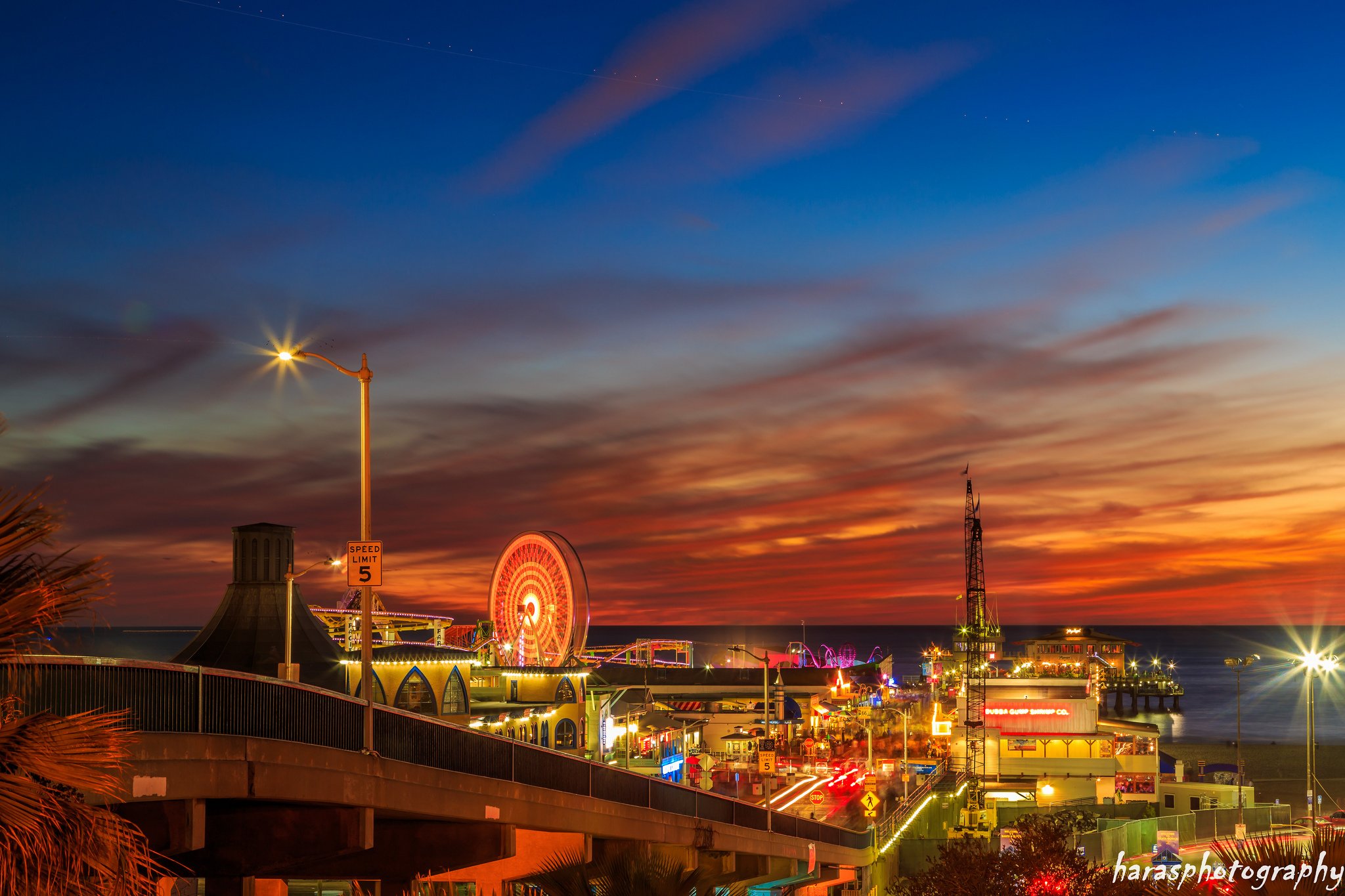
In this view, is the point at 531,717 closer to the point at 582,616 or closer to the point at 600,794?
the point at 582,616

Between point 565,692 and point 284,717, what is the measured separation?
47.9m

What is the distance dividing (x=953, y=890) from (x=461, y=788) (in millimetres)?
13309

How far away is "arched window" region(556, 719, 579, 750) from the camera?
6384 centimetres

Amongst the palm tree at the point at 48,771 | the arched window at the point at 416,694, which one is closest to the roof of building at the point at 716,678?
the arched window at the point at 416,694

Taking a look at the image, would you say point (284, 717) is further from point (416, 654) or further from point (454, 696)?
point (454, 696)

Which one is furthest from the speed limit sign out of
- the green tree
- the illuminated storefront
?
the illuminated storefront

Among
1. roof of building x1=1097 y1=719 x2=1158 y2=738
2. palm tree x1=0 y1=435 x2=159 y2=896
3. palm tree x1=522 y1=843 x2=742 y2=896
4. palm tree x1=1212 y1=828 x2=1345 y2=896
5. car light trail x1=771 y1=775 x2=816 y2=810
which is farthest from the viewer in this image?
roof of building x1=1097 y1=719 x2=1158 y2=738

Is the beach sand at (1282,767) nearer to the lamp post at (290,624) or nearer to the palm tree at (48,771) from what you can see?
the lamp post at (290,624)

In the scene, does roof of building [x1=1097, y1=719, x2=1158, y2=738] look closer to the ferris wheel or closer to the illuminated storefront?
the illuminated storefront

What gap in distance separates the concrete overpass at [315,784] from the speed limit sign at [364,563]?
1.91m

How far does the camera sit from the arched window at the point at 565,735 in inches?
2514

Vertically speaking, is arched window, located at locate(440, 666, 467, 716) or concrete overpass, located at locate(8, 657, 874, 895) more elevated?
concrete overpass, located at locate(8, 657, 874, 895)

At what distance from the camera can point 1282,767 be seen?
102125 mm

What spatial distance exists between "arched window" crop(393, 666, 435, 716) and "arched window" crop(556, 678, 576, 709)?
1201 centimetres
